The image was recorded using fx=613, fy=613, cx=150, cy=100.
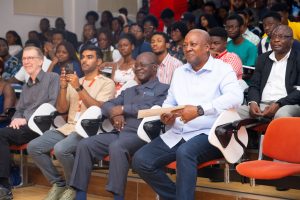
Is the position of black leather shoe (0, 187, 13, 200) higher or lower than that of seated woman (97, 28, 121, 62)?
lower

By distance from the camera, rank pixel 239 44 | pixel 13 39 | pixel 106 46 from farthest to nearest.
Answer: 1. pixel 13 39
2. pixel 106 46
3. pixel 239 44

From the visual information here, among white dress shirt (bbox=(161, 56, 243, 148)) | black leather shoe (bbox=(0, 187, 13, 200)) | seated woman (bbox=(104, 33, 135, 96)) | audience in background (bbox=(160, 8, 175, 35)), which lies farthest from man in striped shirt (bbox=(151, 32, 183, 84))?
audience in background (bbox=(160, 8, 175, 35))

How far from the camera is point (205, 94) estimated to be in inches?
175

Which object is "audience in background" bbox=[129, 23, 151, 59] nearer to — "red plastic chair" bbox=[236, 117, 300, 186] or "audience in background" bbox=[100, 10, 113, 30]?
"audience in background" bbox=[100, 10, 113, 30]

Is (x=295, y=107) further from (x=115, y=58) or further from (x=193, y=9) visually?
(x=193, y=9)

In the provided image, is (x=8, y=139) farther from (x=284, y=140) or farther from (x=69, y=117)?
(x=284, y=140)

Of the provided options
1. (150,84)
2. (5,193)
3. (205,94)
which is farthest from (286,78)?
(5,193)

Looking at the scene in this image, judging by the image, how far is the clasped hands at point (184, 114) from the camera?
4230 millimetres

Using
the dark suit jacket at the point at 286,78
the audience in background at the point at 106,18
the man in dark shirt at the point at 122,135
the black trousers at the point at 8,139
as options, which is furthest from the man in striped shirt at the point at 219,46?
the audience in background at the point at 106,18

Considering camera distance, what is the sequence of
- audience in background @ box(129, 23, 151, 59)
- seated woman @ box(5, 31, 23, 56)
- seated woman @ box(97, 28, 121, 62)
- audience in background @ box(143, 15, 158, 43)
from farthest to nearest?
seated woman @ box(5, 31, 23, 56) < audience in background @ box(143, 15, 158, 43) < seated woman @ box(97, 28, 121, 62) < audience in background @ box(129, 23, 151, 59)

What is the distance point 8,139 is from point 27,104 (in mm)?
398

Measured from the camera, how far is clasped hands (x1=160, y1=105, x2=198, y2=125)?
4.23 m

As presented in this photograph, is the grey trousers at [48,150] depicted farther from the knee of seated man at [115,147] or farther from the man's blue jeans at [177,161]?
the man's blue jeans at [177,161]

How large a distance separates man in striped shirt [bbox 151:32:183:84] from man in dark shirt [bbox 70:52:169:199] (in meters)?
0.77
